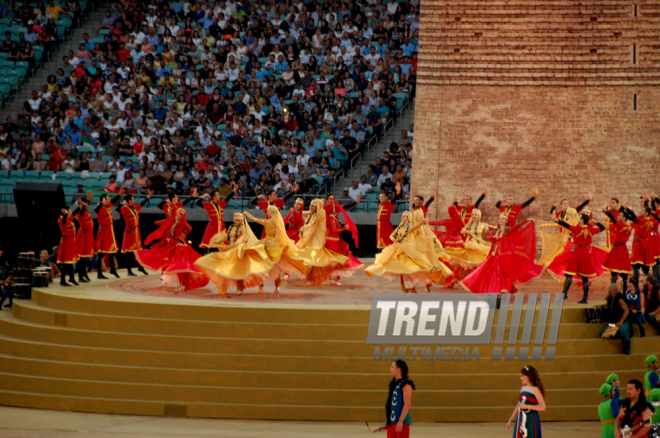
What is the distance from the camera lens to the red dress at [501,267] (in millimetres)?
11527

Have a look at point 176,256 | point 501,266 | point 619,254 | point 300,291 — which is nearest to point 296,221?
point 300,291

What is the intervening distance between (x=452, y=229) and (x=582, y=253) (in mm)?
2740

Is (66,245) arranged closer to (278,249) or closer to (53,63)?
(278,249)

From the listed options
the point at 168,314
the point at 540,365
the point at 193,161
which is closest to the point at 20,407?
the point at 168,314

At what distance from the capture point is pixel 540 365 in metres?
10.6

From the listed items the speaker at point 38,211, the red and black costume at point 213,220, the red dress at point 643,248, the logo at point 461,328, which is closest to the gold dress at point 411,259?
the logo at point 461,328

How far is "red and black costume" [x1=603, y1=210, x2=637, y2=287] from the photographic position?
12.1m

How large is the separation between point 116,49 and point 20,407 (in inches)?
549

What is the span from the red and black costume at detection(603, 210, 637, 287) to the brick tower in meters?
2.93

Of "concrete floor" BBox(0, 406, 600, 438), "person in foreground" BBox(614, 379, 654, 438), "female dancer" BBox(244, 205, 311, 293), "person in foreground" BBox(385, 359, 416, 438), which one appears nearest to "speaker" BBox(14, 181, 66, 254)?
"female dancer" BBox(244, 205, 311, 293)

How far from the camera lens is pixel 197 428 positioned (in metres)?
9.60

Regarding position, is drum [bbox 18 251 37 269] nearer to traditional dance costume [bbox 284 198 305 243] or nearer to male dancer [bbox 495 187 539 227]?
traditional dance costume [bbox 284 198 305 243]

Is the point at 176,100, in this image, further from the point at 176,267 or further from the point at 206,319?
the point at 206,319

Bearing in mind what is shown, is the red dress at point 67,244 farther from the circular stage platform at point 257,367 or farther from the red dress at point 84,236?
the circular stage platform at point 257,367
